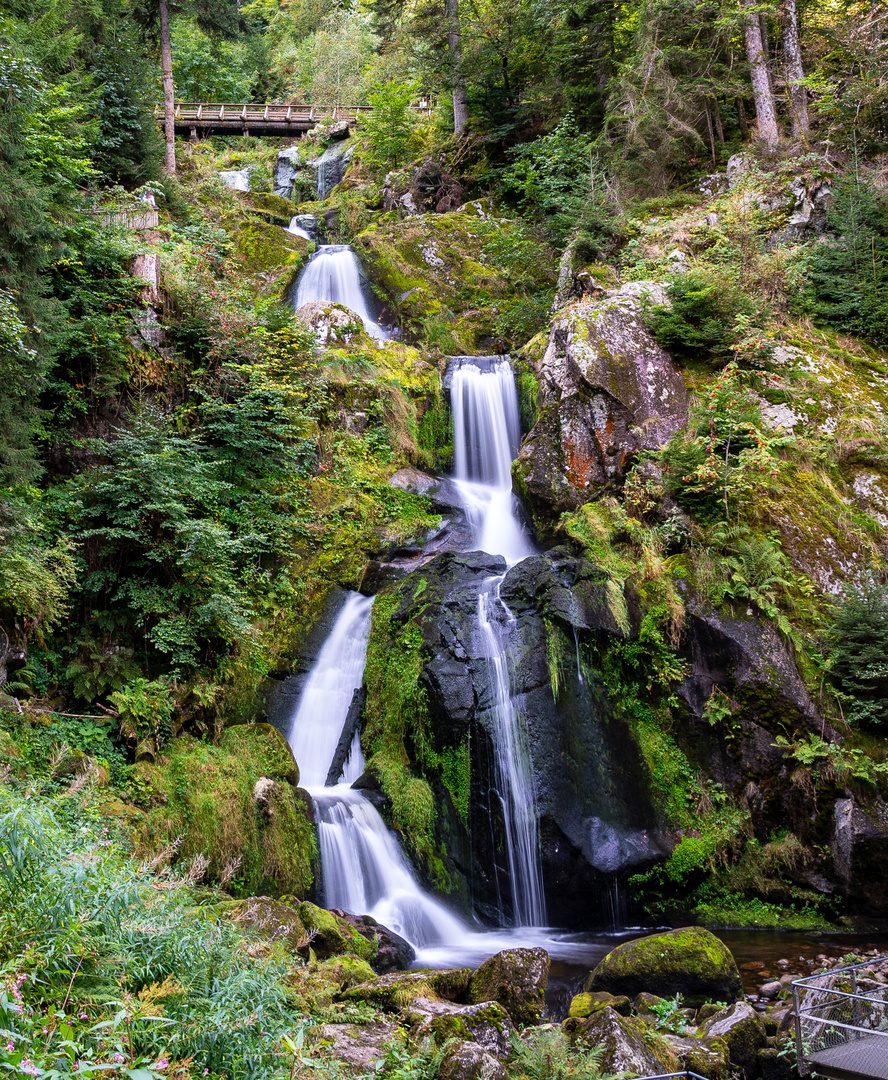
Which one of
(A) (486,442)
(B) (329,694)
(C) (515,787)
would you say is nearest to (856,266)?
(A) (486,442)

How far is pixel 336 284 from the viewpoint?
59.7 ft

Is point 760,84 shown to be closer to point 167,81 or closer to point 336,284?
point 336,284

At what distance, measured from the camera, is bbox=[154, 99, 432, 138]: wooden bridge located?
90.5 ft

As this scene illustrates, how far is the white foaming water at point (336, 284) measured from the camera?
17.7 metres

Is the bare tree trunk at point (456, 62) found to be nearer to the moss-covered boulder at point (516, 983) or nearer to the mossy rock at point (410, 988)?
the moss-covered boulder at point (516, 983)

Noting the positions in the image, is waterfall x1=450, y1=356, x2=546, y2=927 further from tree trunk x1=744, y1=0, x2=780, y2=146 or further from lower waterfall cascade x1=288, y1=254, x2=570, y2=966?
tree trunk x1=744, y1=0, x2=780, y2=146

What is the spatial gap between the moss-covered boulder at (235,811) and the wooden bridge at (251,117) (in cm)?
2717

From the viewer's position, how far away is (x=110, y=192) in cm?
1205

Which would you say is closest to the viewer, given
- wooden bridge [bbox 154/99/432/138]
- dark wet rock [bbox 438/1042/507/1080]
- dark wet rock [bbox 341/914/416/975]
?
dark wet rock [bbox 438/1042/507/1080]

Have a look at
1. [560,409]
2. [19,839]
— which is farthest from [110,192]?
[19,839]

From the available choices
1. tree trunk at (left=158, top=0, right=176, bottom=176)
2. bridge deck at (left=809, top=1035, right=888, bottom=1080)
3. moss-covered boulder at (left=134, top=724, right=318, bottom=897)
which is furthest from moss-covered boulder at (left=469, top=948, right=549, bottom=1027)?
tree trunk at (left=158, top=0, right=176, bottom=176)

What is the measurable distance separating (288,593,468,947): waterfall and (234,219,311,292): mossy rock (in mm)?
11621

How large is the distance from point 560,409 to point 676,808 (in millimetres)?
6758

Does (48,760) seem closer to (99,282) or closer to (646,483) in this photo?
(99,282)
